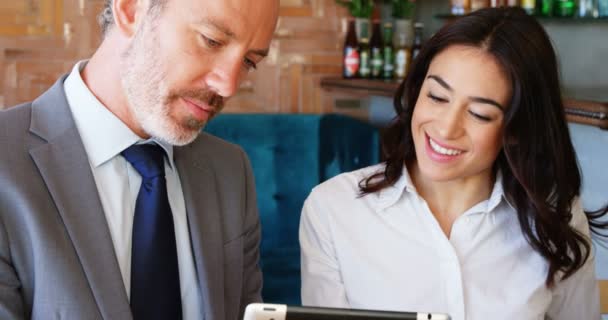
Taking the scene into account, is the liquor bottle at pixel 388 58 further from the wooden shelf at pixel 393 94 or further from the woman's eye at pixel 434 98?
the woman's eye at pixel 434 98

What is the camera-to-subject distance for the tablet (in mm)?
973

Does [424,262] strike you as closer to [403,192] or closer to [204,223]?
[403,192]

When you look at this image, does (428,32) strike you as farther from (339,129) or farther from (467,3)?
(339,129)

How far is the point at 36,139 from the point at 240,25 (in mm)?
391

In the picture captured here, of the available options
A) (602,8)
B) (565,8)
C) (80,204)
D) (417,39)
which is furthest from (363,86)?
(80,204)

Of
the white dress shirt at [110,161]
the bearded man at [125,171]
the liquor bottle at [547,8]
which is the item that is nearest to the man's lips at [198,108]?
the bearded man at [125,171]

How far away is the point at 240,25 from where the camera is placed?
4.34 feet

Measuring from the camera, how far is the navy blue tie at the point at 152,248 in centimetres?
136

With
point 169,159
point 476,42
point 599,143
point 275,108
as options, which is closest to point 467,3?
point 275,108

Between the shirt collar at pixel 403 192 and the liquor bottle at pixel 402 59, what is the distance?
2.08 metres

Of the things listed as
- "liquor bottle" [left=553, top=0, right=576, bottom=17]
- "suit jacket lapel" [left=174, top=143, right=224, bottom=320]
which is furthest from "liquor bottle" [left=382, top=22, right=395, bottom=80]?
"suit jacket lapel" [left=174, top=143, right=224, bottom=320]

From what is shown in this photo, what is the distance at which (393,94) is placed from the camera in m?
3.45

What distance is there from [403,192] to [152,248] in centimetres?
63

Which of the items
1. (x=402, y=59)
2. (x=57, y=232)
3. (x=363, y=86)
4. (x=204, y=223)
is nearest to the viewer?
(x=57, y=232)
